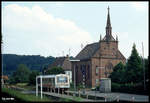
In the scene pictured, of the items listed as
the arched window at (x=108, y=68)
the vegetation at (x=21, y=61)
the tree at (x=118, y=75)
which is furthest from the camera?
the vegetation at (x=21, y=61)

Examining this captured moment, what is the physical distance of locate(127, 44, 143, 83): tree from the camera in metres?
48.3

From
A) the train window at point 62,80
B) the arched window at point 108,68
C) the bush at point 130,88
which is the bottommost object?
the bush at point 130,88

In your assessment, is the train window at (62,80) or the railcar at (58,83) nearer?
the railcar at (58,83)

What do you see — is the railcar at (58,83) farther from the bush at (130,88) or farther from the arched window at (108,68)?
the arched window at (108,68)

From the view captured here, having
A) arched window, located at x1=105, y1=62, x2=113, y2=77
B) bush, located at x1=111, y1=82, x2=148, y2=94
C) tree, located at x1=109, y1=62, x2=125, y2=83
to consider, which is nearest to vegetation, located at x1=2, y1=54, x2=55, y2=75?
arched window, located at x1=105, y1=62, x2=113, y2=77

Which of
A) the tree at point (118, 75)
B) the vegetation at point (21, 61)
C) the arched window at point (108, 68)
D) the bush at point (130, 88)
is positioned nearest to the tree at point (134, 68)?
the bush at point (130, 88)

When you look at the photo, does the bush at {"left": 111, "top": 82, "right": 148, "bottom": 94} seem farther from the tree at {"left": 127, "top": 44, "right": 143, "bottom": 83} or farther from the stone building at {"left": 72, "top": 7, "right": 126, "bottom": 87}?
the stone building at {"left": 72, "top": 7, "right": 126, "bottom": 87}

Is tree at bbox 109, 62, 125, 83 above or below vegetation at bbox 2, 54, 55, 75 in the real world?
below

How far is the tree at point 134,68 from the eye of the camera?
48312 millimetres

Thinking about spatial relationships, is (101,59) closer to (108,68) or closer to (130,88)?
(108,68)

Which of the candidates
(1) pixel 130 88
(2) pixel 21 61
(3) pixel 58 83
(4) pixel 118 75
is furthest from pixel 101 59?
(2) pixel 21 61

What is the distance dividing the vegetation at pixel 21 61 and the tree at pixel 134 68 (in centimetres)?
5787

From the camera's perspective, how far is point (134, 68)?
162 ft

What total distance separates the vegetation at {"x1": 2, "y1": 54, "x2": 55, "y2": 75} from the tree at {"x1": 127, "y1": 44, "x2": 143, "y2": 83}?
190 ft
